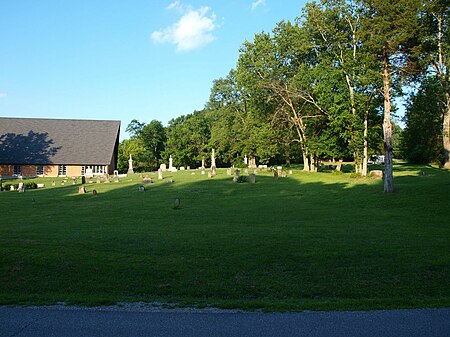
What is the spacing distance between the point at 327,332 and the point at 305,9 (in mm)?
39988

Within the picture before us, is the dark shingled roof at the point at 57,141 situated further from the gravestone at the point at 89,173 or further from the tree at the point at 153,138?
the tree at the point at 153,138

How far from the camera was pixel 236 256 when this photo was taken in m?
11.0

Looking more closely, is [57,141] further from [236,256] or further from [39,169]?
[236,256]

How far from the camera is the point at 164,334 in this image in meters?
5.58

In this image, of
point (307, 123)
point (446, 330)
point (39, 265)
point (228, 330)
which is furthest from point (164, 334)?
point (307, 123)

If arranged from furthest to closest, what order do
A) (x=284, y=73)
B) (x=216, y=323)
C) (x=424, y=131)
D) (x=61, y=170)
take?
(x=424, y=131), (x=61, y=170), (x=284, y=73), (x=216, y=323)

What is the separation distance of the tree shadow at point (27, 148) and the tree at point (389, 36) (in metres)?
48.8

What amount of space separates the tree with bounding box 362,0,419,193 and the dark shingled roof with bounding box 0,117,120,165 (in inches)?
1740

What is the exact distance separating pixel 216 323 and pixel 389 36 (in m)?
24.3

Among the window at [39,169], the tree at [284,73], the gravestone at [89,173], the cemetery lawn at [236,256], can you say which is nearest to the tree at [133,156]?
the window at [39,169]

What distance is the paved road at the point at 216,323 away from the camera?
561cm

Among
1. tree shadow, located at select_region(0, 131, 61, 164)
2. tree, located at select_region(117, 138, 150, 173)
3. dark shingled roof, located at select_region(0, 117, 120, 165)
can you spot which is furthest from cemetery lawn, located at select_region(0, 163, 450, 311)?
tree, located at select_region(117, 138, 150, 173)

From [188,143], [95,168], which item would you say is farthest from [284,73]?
[188,143]

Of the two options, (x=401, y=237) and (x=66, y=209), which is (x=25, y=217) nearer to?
(x=66, y=209)
